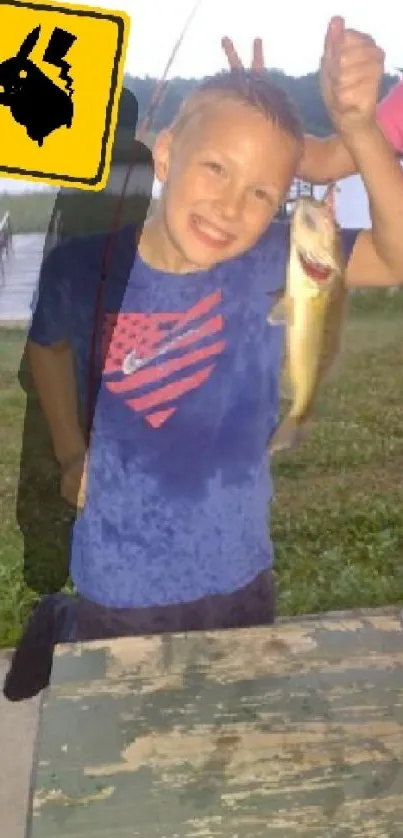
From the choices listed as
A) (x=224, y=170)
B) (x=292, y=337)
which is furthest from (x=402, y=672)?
(x=224, y=170)

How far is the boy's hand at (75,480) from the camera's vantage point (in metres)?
1.10

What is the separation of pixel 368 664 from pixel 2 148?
68 centimetres

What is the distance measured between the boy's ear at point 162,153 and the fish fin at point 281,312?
19 centimetres

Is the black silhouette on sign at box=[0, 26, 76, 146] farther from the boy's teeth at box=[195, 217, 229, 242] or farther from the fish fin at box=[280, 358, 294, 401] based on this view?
the fish fin at box=[280, 358, 294, 401]

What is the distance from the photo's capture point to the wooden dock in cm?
114

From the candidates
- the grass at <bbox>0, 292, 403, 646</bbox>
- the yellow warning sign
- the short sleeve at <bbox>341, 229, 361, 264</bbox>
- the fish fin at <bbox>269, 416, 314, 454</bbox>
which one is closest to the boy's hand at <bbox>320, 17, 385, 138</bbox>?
the short sleeve at <bbox>341, 229, 361, 264</bbox>

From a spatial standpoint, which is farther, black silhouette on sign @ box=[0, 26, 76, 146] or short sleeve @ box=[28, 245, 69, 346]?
short sleeve @ box=[28, 245, 69, 346]

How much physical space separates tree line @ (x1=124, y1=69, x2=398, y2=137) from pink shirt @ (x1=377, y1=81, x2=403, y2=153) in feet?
0.04

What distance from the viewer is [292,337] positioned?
1.01 meters

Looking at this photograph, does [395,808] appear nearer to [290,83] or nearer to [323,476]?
[290,83]

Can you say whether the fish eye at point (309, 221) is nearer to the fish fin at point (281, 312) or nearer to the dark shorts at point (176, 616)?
the fish fin at point (281, 312)

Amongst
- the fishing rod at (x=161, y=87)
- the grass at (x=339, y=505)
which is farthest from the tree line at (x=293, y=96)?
the grass at (x=339, y=505)

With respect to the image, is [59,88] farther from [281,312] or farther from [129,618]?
[129,618]

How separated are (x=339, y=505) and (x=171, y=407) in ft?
2.86
